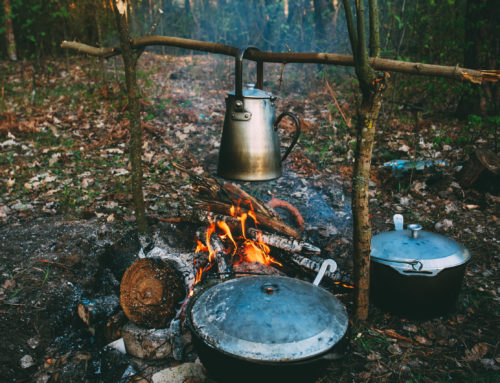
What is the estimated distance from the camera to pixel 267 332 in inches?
64.1

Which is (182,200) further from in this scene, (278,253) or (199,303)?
(199,303)

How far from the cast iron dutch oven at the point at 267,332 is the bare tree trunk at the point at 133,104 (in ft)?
5.33

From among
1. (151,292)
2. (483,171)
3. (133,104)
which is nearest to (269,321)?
(151,292)

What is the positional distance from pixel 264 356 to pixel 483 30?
7.09 meters

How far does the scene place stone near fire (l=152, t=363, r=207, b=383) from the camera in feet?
7.56

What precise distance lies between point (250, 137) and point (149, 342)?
1580 millimetres

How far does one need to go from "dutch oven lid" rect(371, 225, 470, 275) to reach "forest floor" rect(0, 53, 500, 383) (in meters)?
0.52

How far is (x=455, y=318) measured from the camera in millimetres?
2799

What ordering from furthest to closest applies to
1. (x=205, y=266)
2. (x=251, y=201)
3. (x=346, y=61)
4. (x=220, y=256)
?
(x=251, y=201) → (x=205, y=266) → (x=220, y=256) → (x=346, y=61)

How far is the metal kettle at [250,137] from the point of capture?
214 centimetres

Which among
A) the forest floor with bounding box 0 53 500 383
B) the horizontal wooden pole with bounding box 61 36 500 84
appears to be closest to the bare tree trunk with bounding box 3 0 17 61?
the forest floor with bounding box 0 53 500 383

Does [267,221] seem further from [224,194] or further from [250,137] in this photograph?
[250,137]

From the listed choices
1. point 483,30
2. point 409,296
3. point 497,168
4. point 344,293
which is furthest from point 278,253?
point 483,30

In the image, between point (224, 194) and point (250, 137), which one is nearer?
point (250, 137)
